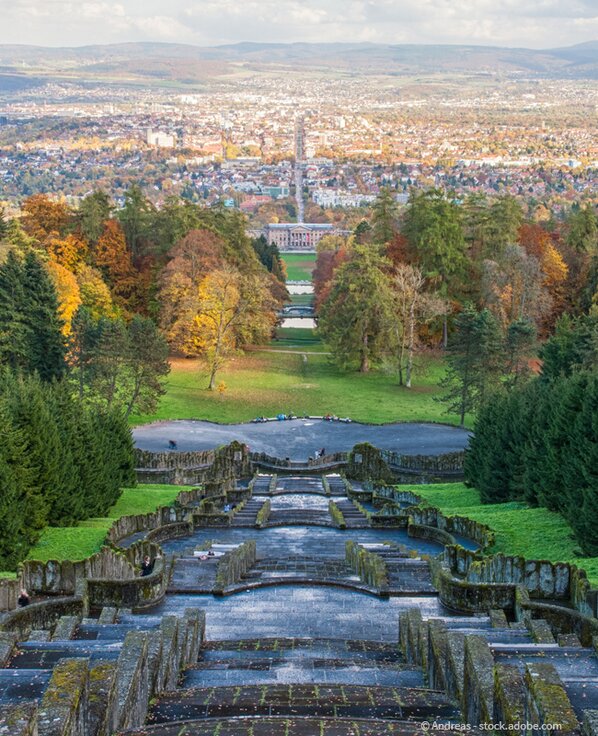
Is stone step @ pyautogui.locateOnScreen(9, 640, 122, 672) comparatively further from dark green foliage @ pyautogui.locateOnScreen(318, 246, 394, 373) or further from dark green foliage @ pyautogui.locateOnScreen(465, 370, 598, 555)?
dark green foliage @ pyautogui.locateOnScreen(318, 246, 394, 373)

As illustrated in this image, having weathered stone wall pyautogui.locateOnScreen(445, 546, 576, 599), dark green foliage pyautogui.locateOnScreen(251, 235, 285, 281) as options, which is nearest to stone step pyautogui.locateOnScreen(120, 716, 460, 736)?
weathered stone wall pyautogui.locateOnScreen(445, 546, 576, 599)

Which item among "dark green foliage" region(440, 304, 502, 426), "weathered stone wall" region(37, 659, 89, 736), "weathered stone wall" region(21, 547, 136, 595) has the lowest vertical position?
"dark green foliage" region(440, 304, 502, 426)

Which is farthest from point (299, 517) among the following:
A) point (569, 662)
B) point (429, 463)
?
point (569, 662)

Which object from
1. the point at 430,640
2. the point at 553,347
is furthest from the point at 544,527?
the point at 553,347

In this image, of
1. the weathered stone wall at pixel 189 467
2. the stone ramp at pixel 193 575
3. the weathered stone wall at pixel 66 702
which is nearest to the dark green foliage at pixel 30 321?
the weathered stone wall at pixel 189 467

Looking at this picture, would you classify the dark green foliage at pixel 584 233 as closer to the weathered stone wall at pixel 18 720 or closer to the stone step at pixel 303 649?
the stone step at pixel 303 649

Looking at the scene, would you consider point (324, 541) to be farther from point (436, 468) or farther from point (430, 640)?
point (436, 468)
